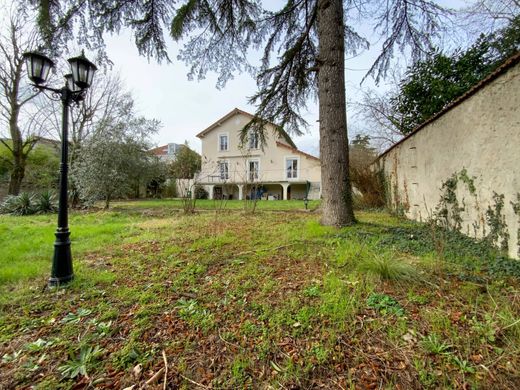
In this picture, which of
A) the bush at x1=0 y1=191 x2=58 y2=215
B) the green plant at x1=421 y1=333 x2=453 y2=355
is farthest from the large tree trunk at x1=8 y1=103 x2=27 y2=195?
the green plant at x1=421 y1=333 x2=453 y2=355

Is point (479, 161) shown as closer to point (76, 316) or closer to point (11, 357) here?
point (76, 316)

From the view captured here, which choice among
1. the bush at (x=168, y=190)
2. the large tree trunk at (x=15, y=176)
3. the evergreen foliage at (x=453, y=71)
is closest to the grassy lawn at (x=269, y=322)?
the evergreen foliage at (x=453, y=71)

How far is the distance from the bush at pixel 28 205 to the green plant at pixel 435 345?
12.3 meters

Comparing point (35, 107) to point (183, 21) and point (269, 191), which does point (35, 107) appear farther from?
point (269, 191)

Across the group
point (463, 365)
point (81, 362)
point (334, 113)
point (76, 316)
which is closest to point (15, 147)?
point (76, 316)

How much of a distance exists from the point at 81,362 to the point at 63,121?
2.66 meters

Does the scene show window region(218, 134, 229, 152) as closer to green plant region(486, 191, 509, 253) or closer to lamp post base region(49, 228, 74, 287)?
lamp post base region(49, 228, 74, 287)

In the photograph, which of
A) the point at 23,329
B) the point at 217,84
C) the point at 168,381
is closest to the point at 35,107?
the point at 217,84

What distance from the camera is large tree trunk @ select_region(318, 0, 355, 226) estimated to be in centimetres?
454

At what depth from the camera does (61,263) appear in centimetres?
262

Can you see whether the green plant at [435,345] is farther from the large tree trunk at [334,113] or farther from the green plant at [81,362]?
the large tree trunk at [334,113]

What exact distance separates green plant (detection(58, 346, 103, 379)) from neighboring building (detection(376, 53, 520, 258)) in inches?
184

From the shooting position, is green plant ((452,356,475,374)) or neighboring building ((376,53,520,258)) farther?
neighboring building ((376,53,520,258))

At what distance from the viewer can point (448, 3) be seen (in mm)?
4809
